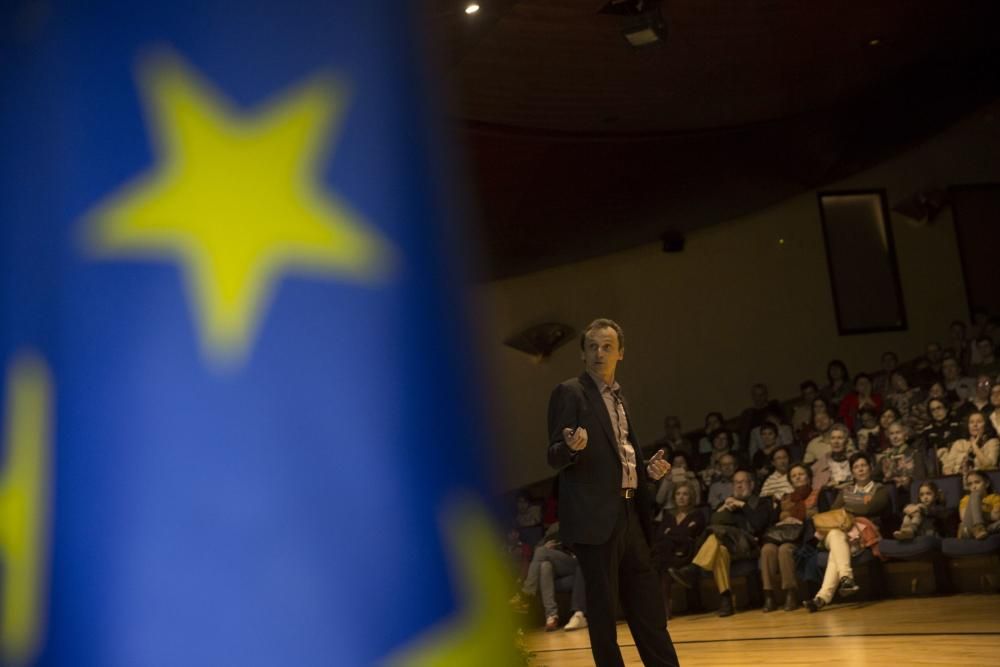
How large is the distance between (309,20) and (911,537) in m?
6.00

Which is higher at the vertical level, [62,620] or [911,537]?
[62,620]

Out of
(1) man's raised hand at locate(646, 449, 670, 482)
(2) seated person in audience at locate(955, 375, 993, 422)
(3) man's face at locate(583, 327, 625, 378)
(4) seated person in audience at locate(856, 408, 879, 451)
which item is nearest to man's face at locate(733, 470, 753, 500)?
(4) seated person in audience at locate(856, 408, 879, 451)

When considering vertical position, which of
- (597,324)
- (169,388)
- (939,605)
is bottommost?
(939,605)

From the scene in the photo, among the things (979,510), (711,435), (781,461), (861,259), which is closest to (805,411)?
(711,435)

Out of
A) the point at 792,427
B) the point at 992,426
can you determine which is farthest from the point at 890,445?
the point at 792,427

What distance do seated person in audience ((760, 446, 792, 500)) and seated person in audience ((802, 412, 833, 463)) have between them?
6.1 inches

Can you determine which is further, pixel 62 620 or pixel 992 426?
pixel 992 426

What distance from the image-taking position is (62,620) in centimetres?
83

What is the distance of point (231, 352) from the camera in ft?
2.82

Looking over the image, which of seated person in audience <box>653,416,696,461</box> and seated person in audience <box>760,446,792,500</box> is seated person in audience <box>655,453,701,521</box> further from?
seated person in audience <box>653,416,696,461</box>

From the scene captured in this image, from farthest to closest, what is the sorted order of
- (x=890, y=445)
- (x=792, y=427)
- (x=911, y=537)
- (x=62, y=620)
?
(x=792, y=427), (x=890, y=445), (x=911, y=537), (x=62, y=620)

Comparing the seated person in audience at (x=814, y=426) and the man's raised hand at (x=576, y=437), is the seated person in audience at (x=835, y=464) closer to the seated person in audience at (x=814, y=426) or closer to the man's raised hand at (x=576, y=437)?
the seated person in audience at (x=814, y=426)

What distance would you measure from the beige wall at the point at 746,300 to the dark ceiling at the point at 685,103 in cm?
31

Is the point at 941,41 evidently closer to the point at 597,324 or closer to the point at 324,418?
the point at 597,324
